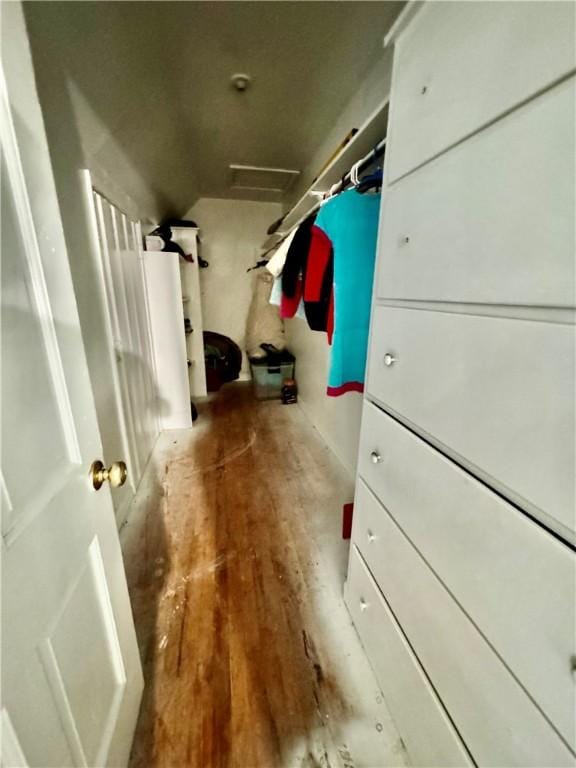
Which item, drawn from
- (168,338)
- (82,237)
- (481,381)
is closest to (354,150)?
(481,381)

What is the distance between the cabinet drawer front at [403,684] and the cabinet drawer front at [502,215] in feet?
3.11

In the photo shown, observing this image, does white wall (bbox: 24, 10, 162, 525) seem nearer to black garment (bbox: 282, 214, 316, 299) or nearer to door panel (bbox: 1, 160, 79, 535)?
door panel (bbox: 1, 160, 79, 535)

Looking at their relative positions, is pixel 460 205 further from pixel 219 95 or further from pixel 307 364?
pixel 307 364

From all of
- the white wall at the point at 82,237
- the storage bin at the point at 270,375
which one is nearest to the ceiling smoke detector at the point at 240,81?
the white wall at the point at 82,237

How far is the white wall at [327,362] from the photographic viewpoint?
1.54 m

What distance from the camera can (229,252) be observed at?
3814mm

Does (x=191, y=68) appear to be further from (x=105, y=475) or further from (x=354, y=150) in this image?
(x=105, y=475)

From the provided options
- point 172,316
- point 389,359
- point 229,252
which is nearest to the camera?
point 389,359

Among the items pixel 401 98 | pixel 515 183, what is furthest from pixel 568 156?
pixel 401 98

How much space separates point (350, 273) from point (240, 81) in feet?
4.31

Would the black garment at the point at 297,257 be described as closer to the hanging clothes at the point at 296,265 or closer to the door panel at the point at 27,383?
the hanging clothes at the point at 296,265

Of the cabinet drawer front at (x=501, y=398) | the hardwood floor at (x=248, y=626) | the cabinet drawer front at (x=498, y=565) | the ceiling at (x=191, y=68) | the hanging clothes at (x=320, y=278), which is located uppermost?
the ceiling at (x=191, y=68)

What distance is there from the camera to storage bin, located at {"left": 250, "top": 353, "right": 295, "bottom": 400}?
3439 mm

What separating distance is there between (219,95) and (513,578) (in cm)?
242
